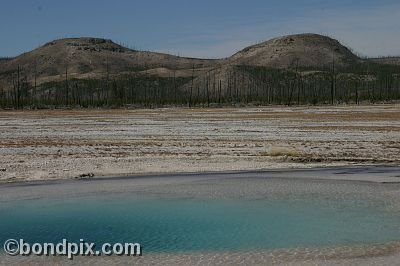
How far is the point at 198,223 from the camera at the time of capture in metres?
14.8

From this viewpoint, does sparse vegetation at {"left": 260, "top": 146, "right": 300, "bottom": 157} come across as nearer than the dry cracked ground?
No

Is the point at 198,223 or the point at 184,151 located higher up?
the point at 184,151

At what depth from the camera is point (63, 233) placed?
13711 mm

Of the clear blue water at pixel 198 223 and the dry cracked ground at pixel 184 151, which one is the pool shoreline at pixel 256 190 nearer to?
the clear blue water at pixel 198 223

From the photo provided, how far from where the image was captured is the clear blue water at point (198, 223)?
42.4 ft

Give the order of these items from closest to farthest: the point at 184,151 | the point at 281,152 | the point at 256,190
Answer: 1. the point at 256,190
2. the point at 281,152
3. the point at 184,151

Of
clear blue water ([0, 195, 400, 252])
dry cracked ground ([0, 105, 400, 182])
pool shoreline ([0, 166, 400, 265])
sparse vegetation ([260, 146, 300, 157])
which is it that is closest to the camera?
pool shoreline ([0, 166, 400, 265])

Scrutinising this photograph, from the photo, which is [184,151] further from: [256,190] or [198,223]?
[198,223]

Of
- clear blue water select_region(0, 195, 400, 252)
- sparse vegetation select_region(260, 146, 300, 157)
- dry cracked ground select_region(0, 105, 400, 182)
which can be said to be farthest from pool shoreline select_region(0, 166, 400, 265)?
sparse vegetation select_region(260, 146, 300, 157)

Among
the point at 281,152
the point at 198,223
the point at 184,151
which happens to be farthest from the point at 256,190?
the point at 184,151

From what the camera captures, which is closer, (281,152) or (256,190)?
(256,190)

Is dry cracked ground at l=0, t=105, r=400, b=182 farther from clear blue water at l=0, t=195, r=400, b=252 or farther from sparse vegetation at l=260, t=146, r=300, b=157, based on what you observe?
clear blue water at l=0, t=195, r=400, b=252

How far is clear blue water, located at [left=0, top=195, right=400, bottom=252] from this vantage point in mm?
12922

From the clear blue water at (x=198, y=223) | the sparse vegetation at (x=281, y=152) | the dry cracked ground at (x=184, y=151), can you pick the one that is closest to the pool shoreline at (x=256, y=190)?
the clear blue water at (x=198, y=223)
